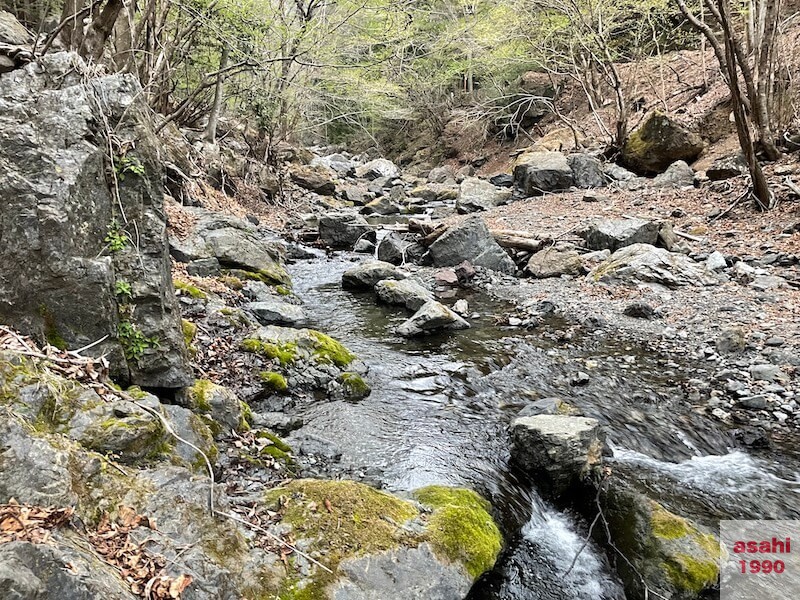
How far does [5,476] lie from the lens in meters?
2.06

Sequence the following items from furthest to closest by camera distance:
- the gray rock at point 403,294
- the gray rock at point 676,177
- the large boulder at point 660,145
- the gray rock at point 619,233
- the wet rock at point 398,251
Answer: the large boulder at point 660,145 → the gray rock at point 676,177 → the wet rock at point 398,251 → the gray rock at point 619,233 → the gray rock at point 403,294

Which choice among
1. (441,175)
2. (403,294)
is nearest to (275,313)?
(403,294)

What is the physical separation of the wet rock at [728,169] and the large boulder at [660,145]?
283 cm

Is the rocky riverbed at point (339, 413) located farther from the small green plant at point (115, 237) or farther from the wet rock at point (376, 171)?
the wet rock at point (376, 171)

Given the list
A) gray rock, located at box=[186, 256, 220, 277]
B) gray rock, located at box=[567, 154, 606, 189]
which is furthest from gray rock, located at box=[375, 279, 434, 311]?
gray rock, located at box=[567, 154, 606, 189]

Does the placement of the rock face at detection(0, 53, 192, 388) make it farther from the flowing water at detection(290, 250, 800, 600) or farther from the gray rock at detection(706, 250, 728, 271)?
the gray rock at detection(706, 250, 728, 271)

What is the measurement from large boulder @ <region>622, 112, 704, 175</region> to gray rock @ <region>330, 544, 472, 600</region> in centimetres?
1752

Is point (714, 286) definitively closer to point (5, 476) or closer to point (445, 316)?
point (445, 316)

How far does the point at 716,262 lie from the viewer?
9.30 meters

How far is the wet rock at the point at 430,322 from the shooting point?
816 centimetres

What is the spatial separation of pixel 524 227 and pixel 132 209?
39.0 feet

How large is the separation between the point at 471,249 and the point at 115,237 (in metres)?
9.08

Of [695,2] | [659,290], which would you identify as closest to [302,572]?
[659,290]

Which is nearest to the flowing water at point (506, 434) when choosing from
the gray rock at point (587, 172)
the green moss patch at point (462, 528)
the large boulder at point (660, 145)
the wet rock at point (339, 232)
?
the green moss patch at point (462, 528)
